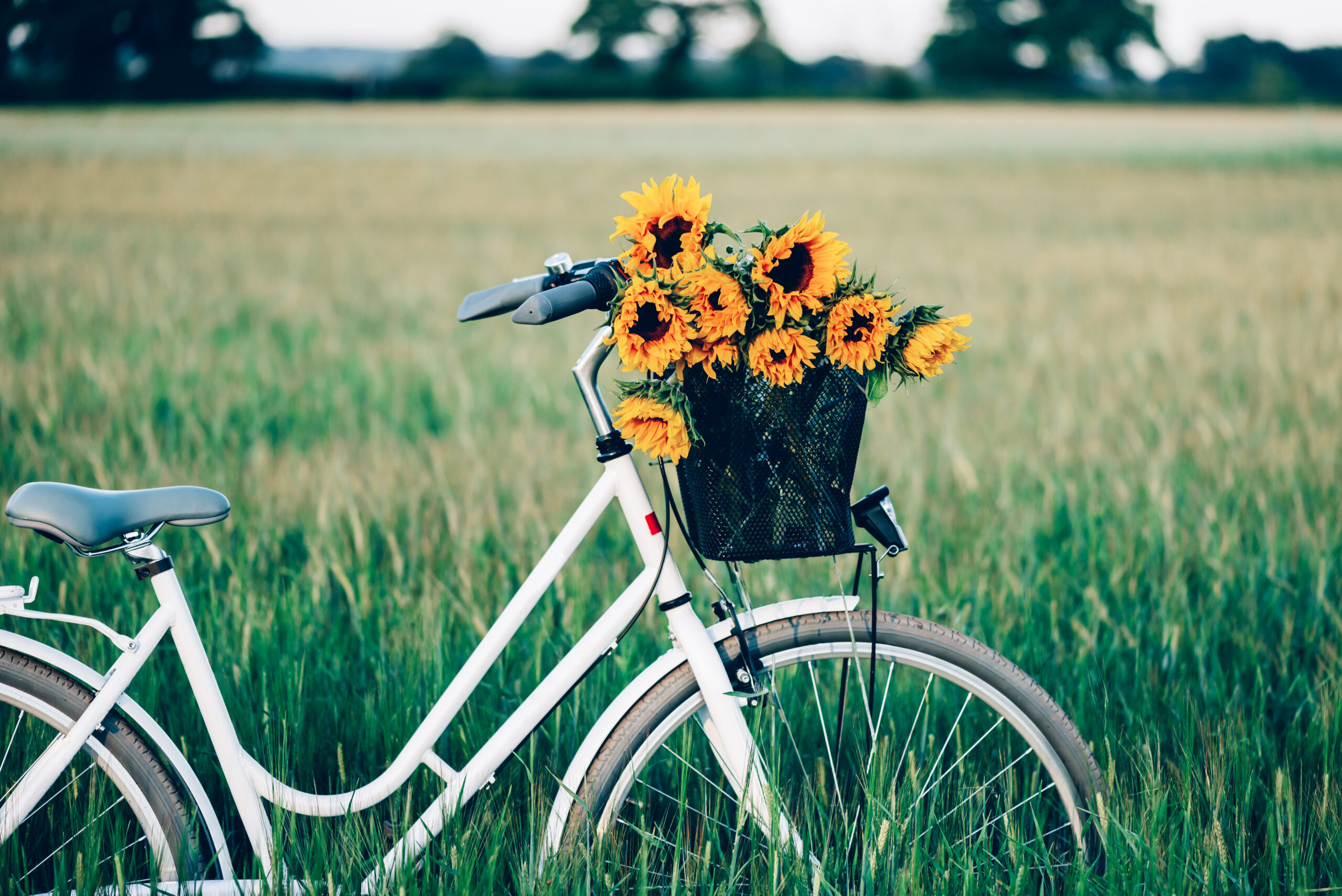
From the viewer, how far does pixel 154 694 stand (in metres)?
2.22

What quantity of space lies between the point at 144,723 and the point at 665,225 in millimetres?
1126

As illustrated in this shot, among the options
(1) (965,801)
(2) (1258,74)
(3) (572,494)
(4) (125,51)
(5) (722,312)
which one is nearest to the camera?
(5) (722,312)

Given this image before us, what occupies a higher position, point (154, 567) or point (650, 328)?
point (650, 328)

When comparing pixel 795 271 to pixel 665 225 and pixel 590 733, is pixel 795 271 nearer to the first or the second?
pixel 665 225

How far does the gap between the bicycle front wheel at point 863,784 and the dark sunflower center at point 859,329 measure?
1.57ft

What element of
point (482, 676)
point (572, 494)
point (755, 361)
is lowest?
point (572, 494)

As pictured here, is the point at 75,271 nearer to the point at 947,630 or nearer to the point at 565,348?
the point at 565,348

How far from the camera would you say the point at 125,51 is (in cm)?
4153

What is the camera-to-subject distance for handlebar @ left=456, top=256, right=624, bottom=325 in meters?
1.39

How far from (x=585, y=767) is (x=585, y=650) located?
0.19 m

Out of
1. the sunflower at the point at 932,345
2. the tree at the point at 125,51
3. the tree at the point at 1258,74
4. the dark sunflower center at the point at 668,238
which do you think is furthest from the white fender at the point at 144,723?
the tree at the point at 1258,74

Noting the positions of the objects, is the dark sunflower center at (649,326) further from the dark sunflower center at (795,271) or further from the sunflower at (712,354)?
the dark sunflower center at (795,271)

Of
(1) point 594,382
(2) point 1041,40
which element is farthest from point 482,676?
(2) point 1041,40

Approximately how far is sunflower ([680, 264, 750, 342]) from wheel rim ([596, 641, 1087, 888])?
1.88 feet
